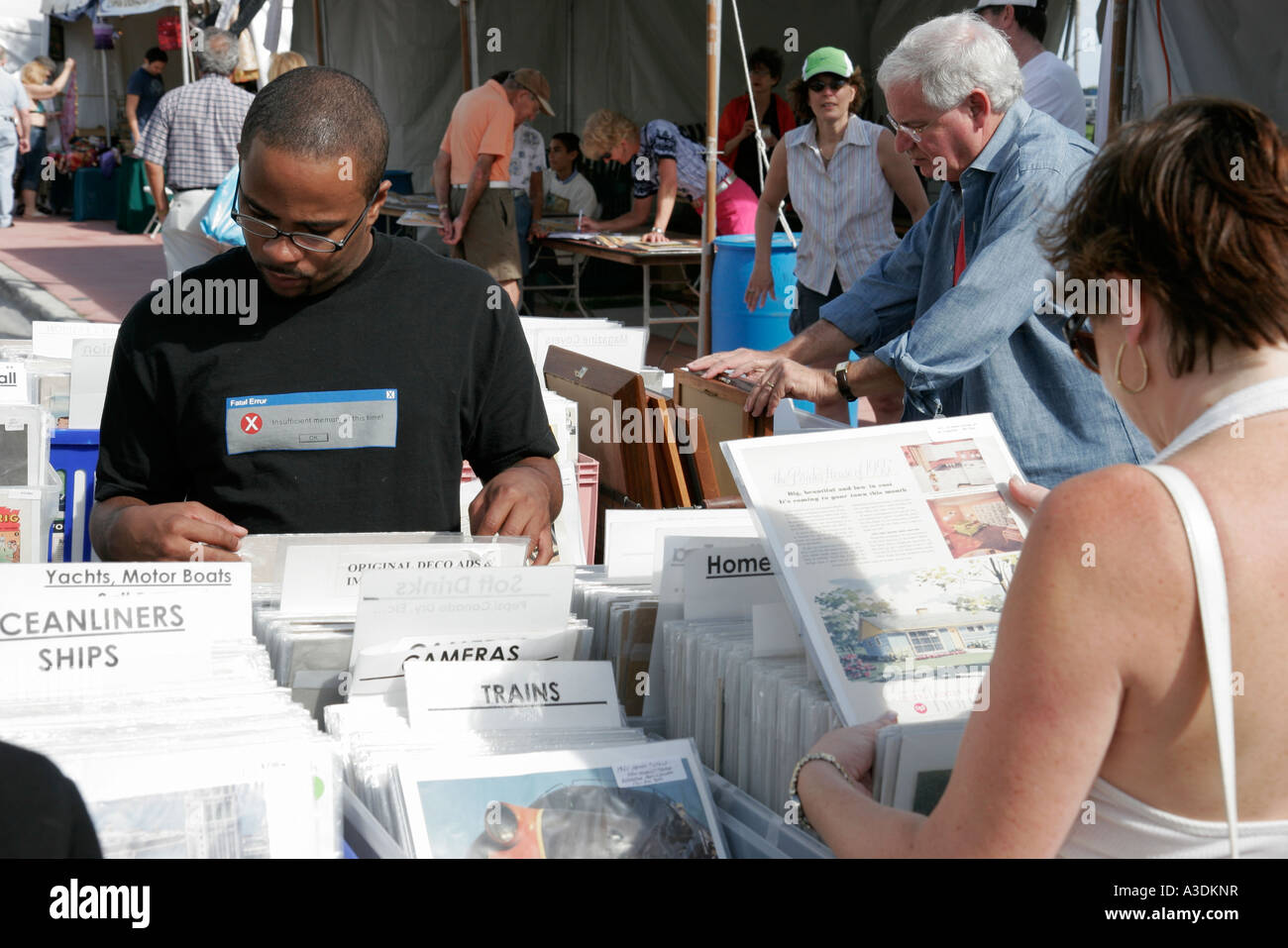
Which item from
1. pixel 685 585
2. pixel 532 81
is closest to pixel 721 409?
pixel 685 585

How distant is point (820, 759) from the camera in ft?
4.46

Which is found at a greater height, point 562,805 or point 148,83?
point 148,83

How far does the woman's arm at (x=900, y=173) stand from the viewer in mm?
5516

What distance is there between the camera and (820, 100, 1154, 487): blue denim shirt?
2.50 metres

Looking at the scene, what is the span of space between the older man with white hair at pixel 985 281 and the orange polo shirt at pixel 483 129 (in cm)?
527

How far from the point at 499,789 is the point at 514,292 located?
6.99 meters

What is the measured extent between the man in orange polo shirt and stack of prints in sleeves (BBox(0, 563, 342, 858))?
6.32 m

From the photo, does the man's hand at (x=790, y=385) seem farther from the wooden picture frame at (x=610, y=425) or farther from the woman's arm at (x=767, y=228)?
the woman's arm at (x=767, y=228)

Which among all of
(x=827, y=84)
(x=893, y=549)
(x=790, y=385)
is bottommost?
(x=893, y=549)

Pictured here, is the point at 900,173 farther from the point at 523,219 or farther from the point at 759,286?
the point at 523,219

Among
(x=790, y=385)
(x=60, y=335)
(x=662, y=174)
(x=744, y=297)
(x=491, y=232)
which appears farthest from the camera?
(x=662, y=174)

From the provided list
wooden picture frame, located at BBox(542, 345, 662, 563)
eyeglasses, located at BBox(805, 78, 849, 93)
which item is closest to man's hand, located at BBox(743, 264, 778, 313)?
eyeglasses, located at BBox(805, 78, 849, 93)

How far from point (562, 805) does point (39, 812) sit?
54cm

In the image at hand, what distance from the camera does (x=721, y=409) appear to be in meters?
3.62
